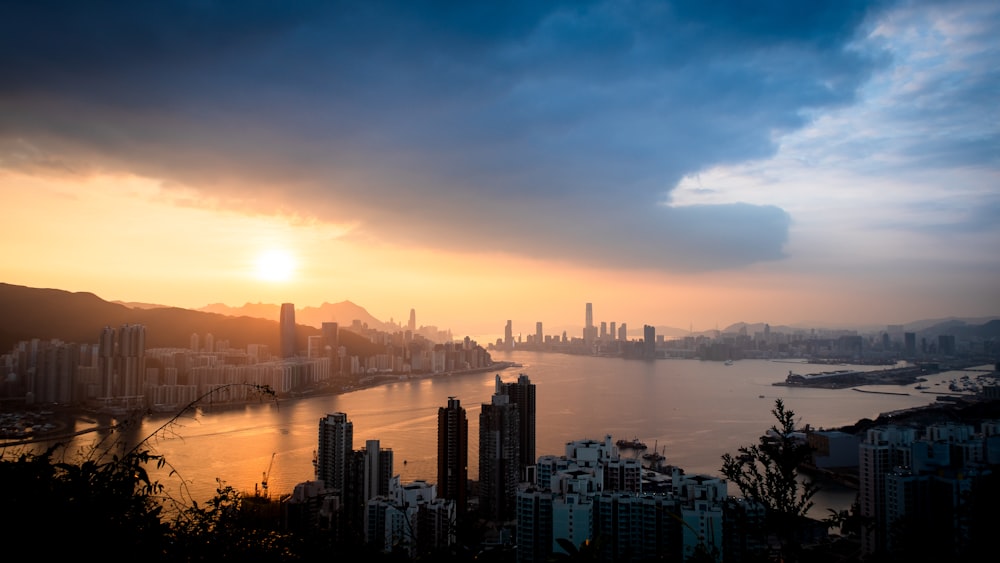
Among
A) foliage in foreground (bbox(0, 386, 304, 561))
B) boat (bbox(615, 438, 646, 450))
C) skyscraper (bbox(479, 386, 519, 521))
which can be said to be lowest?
boat (bbox(615, 438, 646, 450))

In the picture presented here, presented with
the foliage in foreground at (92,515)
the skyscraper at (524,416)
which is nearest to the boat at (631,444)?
the skyscraper at (524,416)

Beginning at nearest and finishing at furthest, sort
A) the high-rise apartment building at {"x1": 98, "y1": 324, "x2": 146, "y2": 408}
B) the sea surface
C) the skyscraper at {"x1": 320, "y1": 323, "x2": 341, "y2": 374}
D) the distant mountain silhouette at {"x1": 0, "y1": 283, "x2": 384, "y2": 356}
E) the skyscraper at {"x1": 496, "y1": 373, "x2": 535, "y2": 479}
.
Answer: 1. the sea surface
2. the skyscraper at {"x1": 496, "y1": 373, "x2": 535, "y2": 479}
3. the distant mountain silhouette at {"x1": 0, "y1": 283, "x2": 384, "y2": 356}
4. the high-rise apartment building at {"x1": 98, "y1": 324, "x2": 146, "y2": 408}
5. the skyscraper at {"x1": 320, "y1": 323, "x2": 341, "y2": 374}

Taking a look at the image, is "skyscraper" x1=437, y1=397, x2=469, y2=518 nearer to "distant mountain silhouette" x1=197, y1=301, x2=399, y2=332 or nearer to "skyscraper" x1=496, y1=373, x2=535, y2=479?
"skyscraper" x1=496, y1=373, x2=535, y2=479

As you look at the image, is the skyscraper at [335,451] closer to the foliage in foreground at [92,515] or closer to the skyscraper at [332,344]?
the foliage in foreground at [92,515]

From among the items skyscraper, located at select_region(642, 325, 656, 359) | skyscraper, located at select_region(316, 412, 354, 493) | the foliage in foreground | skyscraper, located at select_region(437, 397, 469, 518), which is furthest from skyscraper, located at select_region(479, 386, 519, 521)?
skyscraper, located at select_region(642, 325, 656, 359)

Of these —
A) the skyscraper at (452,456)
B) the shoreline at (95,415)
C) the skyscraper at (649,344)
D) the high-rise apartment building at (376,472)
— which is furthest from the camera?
the skyscraper at (649,344)

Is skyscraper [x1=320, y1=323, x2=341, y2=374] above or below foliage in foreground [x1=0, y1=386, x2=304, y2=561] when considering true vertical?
below

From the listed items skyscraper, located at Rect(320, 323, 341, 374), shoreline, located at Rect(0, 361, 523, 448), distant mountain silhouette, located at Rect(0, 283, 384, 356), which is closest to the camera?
shoreline, located at Rect(0, 361, 523, 448)
